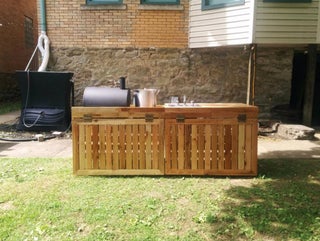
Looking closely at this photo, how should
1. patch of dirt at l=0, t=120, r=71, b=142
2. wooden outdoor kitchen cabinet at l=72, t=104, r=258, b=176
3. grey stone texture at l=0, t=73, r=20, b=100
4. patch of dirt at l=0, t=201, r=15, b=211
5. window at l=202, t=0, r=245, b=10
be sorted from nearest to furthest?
patch of dirt at l=0, t=201, r=15, b=211 < wooden outdoor kitchen cabinet at l=72, t=104, r=258, b=176 < patch of dirt at l=0, t=120, r=71, b=142 < window at l=202, t=0, r=245, b=10 < grey stone texture at l=0, t=73, r=20, b=100

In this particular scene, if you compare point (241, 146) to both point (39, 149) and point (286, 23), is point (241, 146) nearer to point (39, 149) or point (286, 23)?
point (39, 149)

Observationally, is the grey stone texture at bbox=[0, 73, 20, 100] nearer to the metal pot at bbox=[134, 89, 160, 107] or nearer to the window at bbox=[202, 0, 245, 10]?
the window at bbox=[202, 0, 245, 10]

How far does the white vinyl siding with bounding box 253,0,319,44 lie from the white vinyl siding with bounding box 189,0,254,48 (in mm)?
258

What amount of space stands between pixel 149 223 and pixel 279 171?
8.69 ft

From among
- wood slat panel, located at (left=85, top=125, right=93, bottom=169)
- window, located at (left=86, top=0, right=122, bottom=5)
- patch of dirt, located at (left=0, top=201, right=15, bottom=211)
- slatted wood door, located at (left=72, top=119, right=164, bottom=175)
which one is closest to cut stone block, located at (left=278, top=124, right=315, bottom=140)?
slatted wood door, located at (left=72, top=119, right=164, bottom=175)

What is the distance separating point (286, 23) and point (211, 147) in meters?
4.67

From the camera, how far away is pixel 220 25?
848cm

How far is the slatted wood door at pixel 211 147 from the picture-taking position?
4.72 meters

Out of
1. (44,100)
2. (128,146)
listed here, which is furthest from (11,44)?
(128,146)

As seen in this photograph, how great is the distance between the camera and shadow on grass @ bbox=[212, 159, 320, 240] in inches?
122

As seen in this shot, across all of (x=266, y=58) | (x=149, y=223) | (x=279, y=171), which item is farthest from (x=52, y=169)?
(x=266, y=58)

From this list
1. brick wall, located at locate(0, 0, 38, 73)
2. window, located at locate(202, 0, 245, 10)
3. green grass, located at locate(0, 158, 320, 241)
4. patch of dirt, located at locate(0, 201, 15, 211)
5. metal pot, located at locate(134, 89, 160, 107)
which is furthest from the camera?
brick wall, located at locate(0, 0, 38, 73)

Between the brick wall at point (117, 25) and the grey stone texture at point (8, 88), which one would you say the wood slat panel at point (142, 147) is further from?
the grey stone texture at point (8, 88)

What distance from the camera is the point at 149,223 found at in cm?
326
